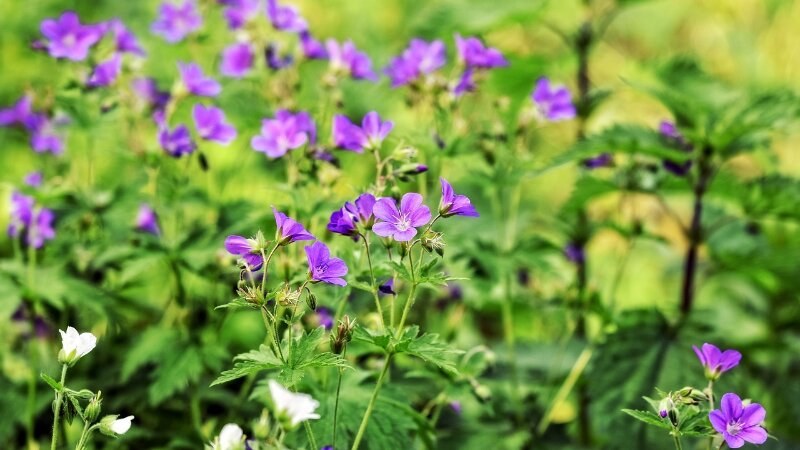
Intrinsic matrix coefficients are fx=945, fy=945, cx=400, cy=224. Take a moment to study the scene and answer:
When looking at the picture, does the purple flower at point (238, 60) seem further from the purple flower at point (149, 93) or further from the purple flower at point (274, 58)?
the purple flower at point (149, 93)

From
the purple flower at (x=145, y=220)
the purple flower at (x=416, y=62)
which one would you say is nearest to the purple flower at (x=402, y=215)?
the purple flower at (x=416, y=62)

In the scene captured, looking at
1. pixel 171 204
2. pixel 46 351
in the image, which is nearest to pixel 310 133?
pixel 171 204

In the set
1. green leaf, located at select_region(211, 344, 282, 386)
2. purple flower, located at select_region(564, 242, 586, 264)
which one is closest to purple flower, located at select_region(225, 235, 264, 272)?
green leaf, located at select_region(211, 344, 282, 386)

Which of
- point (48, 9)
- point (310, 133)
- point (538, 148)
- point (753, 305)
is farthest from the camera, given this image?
point (538, 148)

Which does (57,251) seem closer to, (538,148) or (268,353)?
(268,353)

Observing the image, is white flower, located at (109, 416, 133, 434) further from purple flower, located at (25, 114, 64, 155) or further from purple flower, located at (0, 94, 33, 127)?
purple flower, located at (0, 94, 33, 127)

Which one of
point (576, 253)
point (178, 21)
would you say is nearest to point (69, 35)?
point (178, 21)

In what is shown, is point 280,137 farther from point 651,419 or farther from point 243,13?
point 651,419
